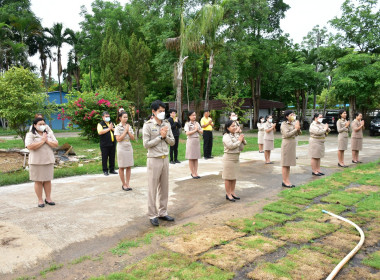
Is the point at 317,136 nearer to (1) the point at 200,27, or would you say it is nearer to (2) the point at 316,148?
(2) the point at 316,148

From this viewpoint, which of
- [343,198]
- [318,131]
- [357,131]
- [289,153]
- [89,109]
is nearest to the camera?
[343,198]

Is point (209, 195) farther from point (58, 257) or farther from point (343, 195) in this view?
point (58, 257)

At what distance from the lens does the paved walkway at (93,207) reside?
3814 mm

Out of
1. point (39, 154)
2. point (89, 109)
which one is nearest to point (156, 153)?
point (39, 154)

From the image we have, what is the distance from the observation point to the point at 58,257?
11.6 ft

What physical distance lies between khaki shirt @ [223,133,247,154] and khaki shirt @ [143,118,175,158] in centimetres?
126

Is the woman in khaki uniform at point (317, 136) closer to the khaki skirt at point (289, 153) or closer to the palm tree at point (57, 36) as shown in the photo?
the khaki skirt at point (289, 153)

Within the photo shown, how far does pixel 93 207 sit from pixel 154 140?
1.81 m

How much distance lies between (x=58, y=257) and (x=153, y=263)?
1.13m

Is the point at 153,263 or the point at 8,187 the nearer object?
the point at 153,263

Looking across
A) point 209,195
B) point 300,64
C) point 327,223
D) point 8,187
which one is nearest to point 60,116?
point 8,187

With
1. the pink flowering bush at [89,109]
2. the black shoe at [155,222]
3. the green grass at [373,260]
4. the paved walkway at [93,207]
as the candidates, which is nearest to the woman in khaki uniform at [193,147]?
the paved walkway at [93,207]

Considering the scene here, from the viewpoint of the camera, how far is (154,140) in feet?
14.8

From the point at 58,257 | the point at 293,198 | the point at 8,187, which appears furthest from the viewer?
the point at 8,187
